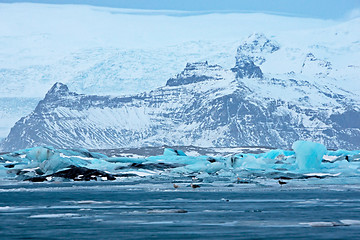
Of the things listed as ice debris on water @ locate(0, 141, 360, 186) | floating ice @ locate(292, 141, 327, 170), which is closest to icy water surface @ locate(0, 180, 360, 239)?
ice debris on water @ locate(0, 141, 360, 186)

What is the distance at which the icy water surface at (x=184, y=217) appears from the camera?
2014 centimetres

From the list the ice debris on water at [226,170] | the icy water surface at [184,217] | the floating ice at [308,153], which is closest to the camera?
the icy water surface at [184,217]

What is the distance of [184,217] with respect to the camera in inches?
973

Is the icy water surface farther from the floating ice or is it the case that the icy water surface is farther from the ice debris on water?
the floating ice

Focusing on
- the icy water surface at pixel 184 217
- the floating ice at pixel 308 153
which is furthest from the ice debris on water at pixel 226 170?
the icy water surface at pixel 184 217

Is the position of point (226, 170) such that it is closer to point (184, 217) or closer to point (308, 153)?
point (308, 153)

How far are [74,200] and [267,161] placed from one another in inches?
1921

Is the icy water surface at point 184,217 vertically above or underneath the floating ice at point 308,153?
underneath

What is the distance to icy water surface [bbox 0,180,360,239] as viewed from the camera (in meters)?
20.1

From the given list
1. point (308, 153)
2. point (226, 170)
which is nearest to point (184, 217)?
point (308, 153)

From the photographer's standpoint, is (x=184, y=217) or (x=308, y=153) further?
(x=308, y=153)

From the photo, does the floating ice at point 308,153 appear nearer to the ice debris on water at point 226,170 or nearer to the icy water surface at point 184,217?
the ice debris on water at point 226,170

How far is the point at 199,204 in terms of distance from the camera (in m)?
31.0

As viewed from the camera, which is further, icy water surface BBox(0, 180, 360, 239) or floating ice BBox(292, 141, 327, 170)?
floating ice BBox(292, 141, 327, 170)
